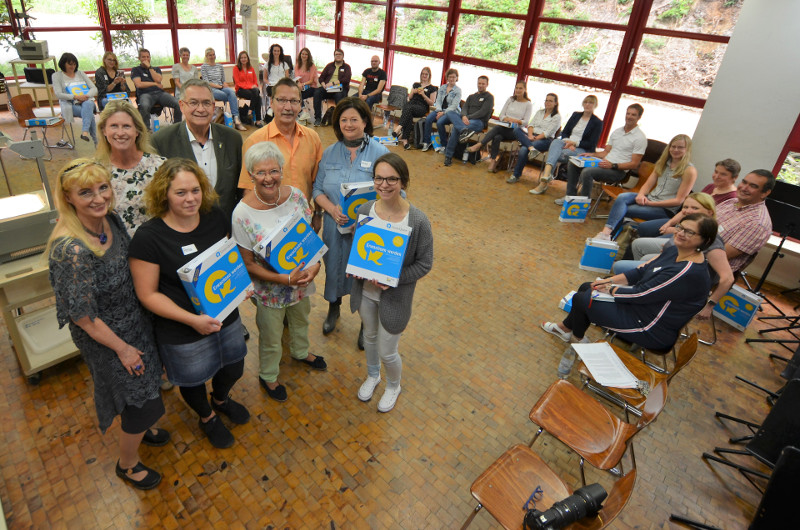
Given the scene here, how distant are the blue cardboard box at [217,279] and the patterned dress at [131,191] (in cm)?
70

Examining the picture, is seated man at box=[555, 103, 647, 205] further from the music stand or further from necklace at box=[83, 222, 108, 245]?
necklace at box=[83, 222, 108, 245]

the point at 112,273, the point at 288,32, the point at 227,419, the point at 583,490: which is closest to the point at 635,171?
the point at 583,490

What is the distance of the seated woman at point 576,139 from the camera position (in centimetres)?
693

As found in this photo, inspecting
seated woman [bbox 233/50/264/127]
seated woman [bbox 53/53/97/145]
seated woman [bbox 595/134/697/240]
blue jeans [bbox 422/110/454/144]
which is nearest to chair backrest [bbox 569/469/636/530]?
seated woman [bbox 595/134/697/240]

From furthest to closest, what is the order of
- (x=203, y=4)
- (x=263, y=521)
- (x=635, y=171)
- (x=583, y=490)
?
(x=203, y=4)
(x=635, y=171)
(x=263, y=521)
(x=583, y=490)

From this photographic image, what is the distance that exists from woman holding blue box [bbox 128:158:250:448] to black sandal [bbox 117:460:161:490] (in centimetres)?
41

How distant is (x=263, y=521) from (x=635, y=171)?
6.58 meters

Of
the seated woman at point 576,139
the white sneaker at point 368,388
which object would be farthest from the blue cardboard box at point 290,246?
the seated woman at point 576,139

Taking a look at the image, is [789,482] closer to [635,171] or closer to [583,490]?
[583,490]

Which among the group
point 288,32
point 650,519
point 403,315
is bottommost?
point 650,519

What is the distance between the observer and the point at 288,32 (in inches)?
495

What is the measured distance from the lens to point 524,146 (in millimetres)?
7613

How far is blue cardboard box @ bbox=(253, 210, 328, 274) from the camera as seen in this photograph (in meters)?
2.31

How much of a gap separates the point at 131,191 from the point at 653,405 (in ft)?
10.2
